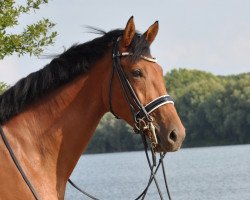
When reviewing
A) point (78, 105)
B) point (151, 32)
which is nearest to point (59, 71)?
point (78, 105)

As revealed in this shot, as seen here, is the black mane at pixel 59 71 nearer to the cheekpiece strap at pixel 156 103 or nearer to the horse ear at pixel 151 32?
the horse ear at pixel 151 32

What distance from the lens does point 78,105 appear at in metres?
5.64

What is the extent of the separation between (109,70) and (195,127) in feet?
301

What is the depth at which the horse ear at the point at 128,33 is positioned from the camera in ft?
18.0

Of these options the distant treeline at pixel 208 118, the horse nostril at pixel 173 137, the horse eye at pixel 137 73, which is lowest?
the distant treeline at pixel 208 118

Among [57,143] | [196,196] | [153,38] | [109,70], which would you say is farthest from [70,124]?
[196,196]

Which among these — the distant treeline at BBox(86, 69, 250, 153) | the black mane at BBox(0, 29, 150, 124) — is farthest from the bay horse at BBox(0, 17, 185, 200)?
the distant treeline at BBox(86, 69, 250, 153)

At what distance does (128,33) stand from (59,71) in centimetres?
65

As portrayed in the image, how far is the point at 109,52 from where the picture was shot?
5703 millimetres

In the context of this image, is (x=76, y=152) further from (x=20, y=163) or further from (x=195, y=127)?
(x=195, y=127)

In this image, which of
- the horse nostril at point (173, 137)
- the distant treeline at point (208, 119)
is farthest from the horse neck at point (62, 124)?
the distant treeline at point (208, 119)

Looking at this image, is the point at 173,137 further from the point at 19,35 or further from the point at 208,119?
the point at 208,119

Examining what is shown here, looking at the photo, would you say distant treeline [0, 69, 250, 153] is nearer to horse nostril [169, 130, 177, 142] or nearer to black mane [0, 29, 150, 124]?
black mane [0, 29, 150, 124]

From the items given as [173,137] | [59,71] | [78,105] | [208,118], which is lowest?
[208,118]
